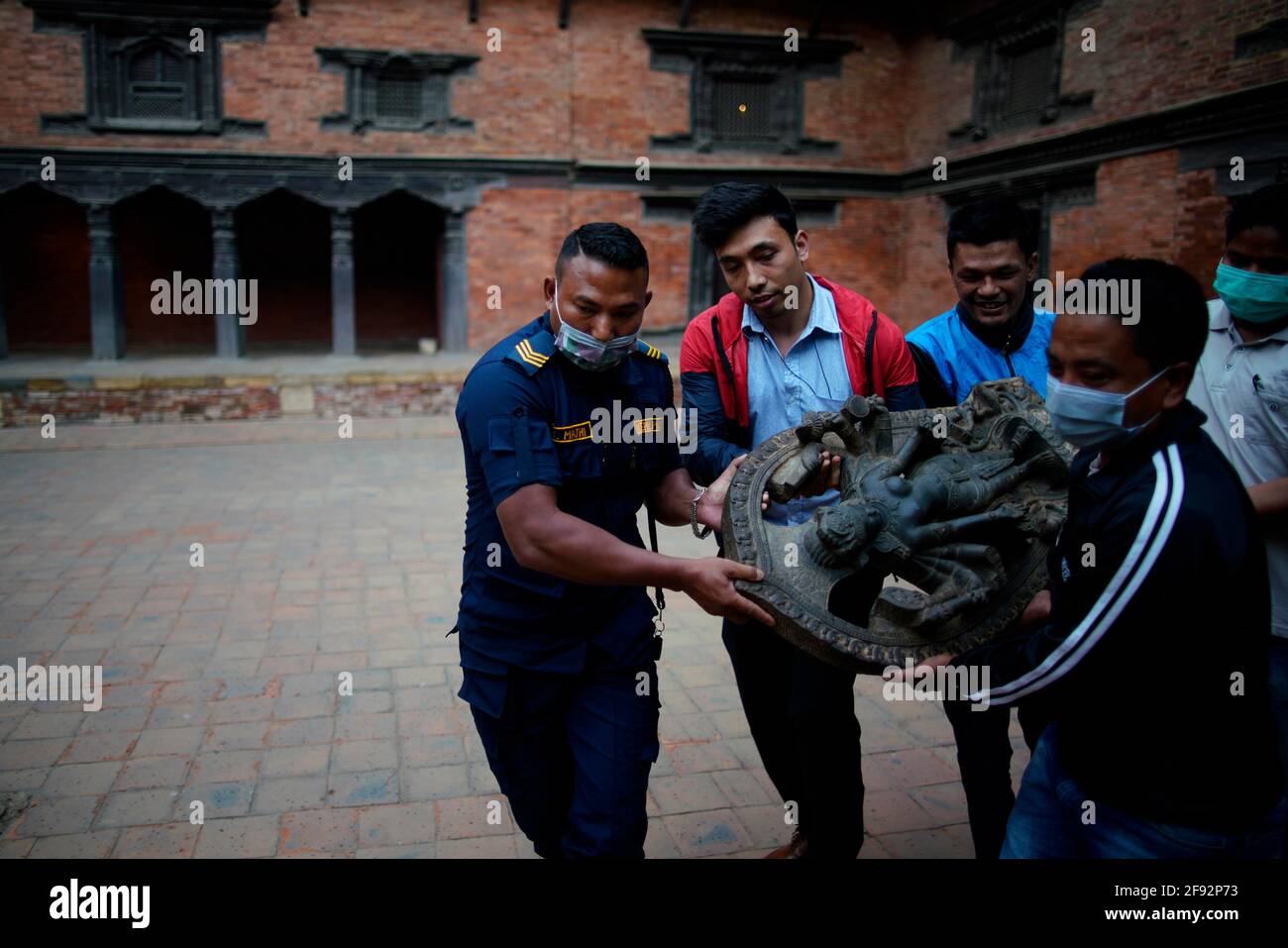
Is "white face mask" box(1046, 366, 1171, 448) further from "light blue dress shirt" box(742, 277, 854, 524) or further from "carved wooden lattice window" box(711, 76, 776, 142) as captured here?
"carved wooden lattice window" box(711, 76, 776, 142)

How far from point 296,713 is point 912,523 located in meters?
3.58

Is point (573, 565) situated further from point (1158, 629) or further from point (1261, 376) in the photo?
point (1261, 376)

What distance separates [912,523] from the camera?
2434 mm

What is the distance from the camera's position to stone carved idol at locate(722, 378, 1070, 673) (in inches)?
93.7

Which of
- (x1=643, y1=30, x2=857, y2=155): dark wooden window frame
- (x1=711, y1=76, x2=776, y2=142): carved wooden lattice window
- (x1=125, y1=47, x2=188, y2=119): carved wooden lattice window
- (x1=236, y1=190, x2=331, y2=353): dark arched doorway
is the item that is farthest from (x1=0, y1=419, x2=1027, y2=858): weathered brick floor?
(x1=236, y1=190, x2=331, y2=353): dark arched doorway

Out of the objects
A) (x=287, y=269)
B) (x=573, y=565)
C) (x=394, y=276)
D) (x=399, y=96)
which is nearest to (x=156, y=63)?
(x=399, y=96)

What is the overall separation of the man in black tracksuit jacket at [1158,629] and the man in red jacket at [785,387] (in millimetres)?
941

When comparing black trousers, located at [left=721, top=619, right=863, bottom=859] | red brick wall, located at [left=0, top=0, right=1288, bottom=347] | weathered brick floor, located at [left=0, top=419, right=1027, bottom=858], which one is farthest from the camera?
red brick wall, located at [left=0, top=0, right=1288, bottom=347]

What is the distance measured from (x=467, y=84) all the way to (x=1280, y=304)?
51.4ft

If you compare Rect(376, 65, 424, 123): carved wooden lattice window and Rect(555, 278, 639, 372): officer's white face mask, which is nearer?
Rect(555, 278, 639, 372): officer's white face mask

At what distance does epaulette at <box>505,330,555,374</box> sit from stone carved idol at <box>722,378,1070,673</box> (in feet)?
2.17

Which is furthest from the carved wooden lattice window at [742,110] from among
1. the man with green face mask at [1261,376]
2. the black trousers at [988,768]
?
the black trousers at [988,768]

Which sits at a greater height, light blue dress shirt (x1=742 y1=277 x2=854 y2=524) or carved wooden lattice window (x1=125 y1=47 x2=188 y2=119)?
carved wooden lattice window (x1=125 y1=47 x2=188 y2=119)

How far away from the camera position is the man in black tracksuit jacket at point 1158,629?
6.19 ft
